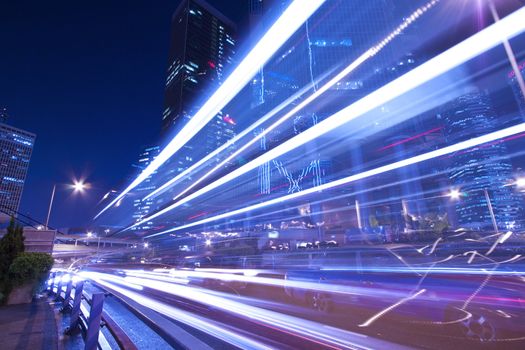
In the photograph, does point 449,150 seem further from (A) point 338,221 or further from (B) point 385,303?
(A) point 338,221

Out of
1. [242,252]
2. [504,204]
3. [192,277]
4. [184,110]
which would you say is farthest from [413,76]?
[184,110]

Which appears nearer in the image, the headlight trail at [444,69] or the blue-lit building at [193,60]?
the headlight trail at [444,69]

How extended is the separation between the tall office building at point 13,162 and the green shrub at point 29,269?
495ft

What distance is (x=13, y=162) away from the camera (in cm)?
12975

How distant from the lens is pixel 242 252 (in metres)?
24.0

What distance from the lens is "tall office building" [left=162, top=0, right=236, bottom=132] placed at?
87.0m

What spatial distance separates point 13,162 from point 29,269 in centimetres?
16233

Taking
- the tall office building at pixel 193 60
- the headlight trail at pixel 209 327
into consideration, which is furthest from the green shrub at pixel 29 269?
the tall office building at pixel 193 60

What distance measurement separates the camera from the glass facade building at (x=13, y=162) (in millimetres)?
124062

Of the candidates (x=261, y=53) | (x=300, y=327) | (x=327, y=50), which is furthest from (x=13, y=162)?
(x=300, y=327)

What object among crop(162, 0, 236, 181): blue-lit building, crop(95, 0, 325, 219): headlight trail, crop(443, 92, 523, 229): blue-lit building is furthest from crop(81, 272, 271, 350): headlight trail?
crop(162, 0, 236, 181): blue-lit building

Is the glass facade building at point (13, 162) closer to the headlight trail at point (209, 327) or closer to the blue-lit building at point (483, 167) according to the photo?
the headlight trail at point (209, 327)

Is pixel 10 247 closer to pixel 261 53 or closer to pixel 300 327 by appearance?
pixel 300 327

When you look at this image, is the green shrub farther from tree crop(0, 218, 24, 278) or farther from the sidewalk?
the sidewalk
